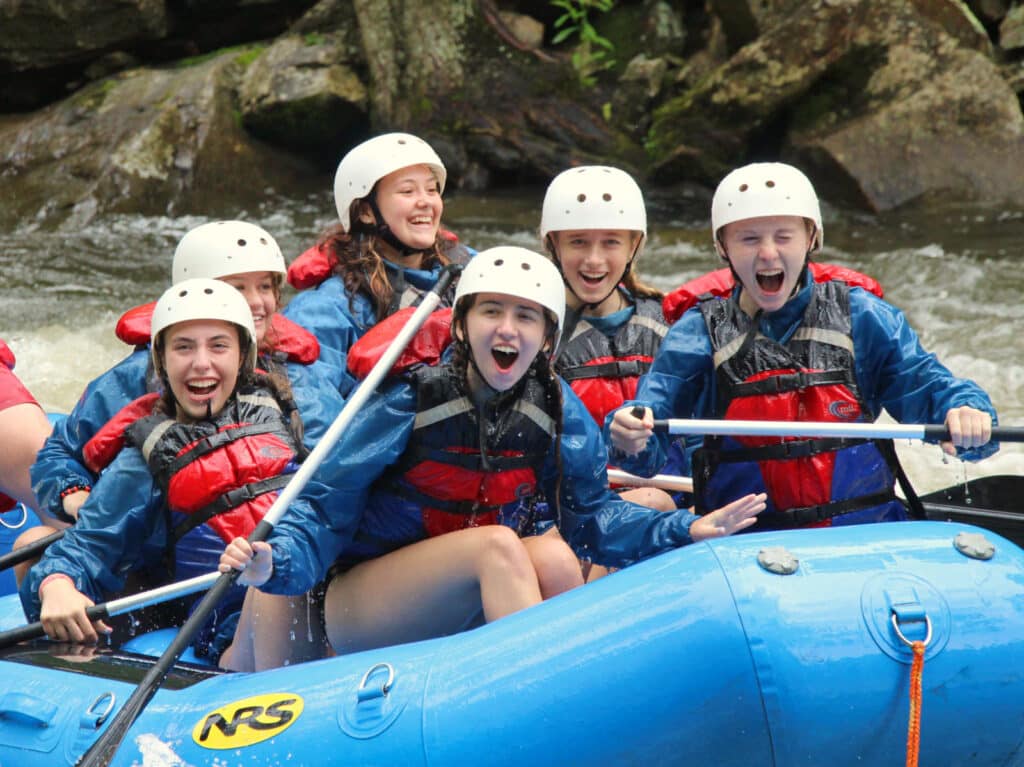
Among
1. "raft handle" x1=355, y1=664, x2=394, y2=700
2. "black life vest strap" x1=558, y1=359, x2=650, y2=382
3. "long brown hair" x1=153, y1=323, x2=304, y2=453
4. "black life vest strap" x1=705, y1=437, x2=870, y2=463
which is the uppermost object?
"long brown hair" x1=153, y1=323, x2=304, y2=453

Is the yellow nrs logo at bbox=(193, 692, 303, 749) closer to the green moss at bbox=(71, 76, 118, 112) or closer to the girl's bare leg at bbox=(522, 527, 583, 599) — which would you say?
the girl's bare leg at bbox=(522, 527, 583, 599)

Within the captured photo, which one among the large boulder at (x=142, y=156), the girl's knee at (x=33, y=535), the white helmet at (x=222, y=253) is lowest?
the girl's knee at (x=33, y=535)

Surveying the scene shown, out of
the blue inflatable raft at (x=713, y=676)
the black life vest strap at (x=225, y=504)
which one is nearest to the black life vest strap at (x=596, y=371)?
the black life vest strap at (x=225, y=504)

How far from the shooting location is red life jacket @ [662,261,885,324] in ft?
10.5

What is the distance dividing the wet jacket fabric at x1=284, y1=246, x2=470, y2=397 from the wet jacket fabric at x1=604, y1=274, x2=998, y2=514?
867 millimetres

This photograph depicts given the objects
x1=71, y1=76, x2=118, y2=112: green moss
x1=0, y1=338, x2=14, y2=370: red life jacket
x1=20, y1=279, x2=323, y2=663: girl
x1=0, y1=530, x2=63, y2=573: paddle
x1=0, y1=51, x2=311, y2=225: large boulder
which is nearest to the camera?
x1=20, y1=279, x2=323, y2=663: girl

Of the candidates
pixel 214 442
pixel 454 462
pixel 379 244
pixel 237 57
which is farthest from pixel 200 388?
pixel 237 57

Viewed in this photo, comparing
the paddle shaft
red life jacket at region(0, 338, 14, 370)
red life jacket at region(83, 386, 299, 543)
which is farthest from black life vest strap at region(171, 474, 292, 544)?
red life jacket at region(0, 338, 14, 370)

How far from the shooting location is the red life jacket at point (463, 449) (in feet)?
9.11

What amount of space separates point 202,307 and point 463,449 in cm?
74

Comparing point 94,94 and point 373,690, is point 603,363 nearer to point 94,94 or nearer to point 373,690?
point 373,690

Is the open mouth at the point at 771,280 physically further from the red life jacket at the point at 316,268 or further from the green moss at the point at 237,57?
the green moss at the point at 237,57

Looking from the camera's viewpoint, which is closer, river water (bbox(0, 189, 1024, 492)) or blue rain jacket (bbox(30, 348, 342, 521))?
blue rain jacket (bbox(30, 348, 342, 521))

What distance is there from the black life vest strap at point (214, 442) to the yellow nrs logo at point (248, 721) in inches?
26.2
